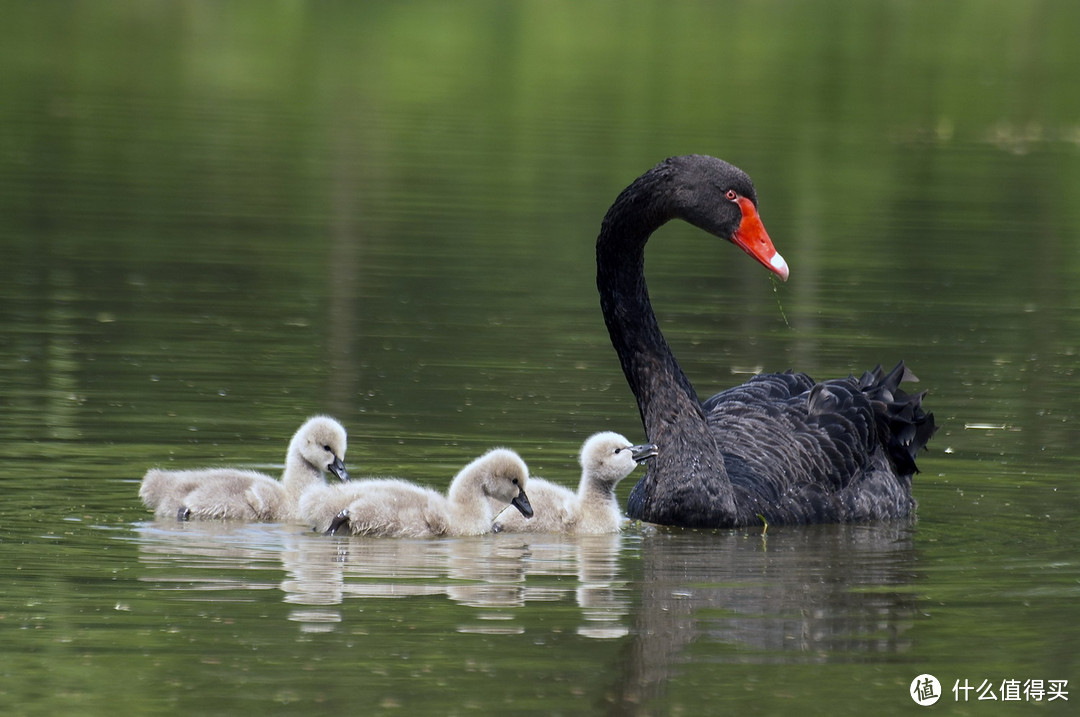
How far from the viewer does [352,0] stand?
52875mm

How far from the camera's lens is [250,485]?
8383 millimetres

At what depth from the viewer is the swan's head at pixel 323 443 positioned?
8.51 m

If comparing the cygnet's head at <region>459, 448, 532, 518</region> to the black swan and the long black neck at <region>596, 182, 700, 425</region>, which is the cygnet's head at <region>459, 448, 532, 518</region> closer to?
the black swan

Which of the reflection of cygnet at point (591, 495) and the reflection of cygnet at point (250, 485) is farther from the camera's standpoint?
the reflection of cygnet at point (591, 495)

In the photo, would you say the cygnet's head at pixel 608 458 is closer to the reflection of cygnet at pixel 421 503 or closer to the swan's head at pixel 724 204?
the reflection of cygnet at pixel 421 503

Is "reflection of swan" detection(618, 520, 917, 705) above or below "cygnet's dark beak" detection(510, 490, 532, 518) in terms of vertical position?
below

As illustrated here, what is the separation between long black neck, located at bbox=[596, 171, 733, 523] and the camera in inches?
352

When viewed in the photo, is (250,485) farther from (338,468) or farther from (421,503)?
(421,503)

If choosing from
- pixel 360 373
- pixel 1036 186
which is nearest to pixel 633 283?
pixel 360 373

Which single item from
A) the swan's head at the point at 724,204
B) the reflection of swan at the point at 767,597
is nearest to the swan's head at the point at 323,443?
the reflection of swan at the point at 767,597

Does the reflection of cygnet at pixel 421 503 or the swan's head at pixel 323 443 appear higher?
the swan's head at pixel 323 443

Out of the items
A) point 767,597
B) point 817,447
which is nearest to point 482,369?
point 817,447

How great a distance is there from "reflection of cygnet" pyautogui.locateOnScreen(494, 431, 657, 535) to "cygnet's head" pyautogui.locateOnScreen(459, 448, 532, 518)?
9.4 inches

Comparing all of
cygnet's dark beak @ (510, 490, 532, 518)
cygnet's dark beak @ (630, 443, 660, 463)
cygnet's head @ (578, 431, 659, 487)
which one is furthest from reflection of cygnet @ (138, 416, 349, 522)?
cygnet's dark beak @ (630, 443, 660, 463)
